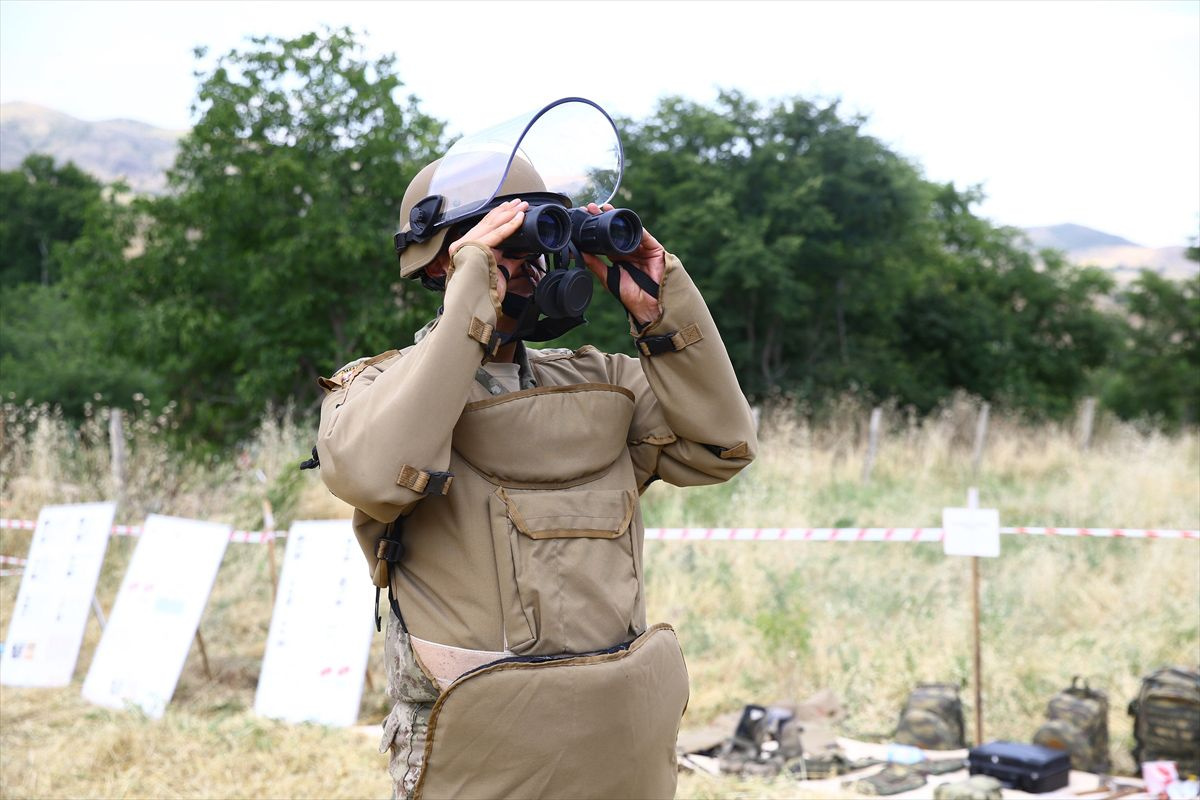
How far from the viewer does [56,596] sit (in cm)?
616

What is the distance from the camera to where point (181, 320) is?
13.5 m

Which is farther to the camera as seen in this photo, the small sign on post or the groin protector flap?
the small sign on post

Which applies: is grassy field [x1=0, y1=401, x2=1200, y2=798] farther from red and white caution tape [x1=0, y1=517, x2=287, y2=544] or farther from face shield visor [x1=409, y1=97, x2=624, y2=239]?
face shield visor [x1=409, y1=97, x2=624, y2=239]

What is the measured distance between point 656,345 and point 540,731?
0.66m

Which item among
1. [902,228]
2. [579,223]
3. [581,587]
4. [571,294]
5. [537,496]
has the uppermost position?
[902,228]

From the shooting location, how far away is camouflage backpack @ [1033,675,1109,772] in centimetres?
445

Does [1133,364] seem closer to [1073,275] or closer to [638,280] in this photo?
[1073,275]

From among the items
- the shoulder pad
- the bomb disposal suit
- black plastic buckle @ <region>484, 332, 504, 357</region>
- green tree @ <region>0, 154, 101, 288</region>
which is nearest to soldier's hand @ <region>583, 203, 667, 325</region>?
the bomb disposal suit

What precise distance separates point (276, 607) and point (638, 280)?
4356 millimetres

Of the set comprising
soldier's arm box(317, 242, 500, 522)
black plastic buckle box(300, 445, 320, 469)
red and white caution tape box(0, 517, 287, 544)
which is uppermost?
soldier's arm box(317, 242, 500, 522)

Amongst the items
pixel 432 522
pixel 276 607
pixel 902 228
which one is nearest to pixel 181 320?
pixel 276 607

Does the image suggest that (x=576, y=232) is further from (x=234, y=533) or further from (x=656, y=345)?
(x=234, y=533)

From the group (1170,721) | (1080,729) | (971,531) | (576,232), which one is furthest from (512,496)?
(1170,721)

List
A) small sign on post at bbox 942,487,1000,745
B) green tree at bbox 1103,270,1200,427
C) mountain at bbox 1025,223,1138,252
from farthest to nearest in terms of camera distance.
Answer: mountain at bbox 1025,223,1138,252 → green tree at bbox 1103,270,1200,427 → small sign on post at bbox 942,487,1000,745
